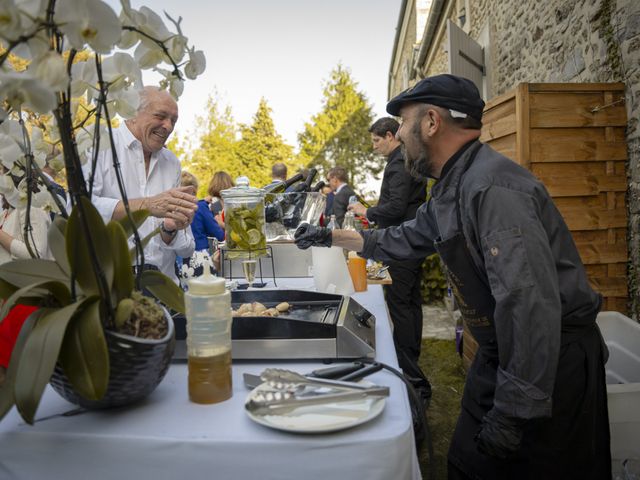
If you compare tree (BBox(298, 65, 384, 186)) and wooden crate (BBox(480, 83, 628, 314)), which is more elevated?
tree (BBox(298, 65, 384, 186))

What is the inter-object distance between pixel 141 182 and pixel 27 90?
2.28m

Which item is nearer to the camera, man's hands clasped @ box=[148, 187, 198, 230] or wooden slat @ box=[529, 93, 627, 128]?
man's hands clasped @ box=[148, 187, 198, 230]

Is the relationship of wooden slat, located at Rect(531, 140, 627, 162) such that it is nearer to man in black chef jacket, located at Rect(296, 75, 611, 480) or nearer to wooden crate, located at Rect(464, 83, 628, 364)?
wooden crate, located at Rect(464, 83, 628, 364)

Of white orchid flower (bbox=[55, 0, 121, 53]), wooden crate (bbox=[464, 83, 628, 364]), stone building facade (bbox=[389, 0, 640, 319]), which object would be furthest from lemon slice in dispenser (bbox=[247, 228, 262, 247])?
stone building facade (bbox=[389, 0, 640, 319])

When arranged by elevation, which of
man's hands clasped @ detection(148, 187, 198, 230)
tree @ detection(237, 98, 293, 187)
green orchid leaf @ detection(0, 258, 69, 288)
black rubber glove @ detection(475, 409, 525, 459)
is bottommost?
black rubber glove @ detection(475, 409, 525, 459)

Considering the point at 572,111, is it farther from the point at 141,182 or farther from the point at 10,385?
the point at 10,385

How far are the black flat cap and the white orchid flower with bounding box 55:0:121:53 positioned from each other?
113 centimetres

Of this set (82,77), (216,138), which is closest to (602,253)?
(82,77)

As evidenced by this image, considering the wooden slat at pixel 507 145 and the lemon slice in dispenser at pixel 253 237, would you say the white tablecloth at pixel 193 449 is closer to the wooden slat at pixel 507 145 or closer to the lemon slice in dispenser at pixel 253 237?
the lemon slice in dispenser at pixel 253 237

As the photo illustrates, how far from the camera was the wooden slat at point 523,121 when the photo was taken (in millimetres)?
3271

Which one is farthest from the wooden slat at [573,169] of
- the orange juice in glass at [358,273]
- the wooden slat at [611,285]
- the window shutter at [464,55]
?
the window shutter at [464,55]

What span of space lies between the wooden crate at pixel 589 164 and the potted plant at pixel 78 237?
277 centimetres

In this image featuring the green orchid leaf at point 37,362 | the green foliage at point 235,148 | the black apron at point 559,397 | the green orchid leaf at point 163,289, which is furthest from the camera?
the green foliage at point 235,148

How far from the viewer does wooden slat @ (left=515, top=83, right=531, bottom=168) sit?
3271mm
